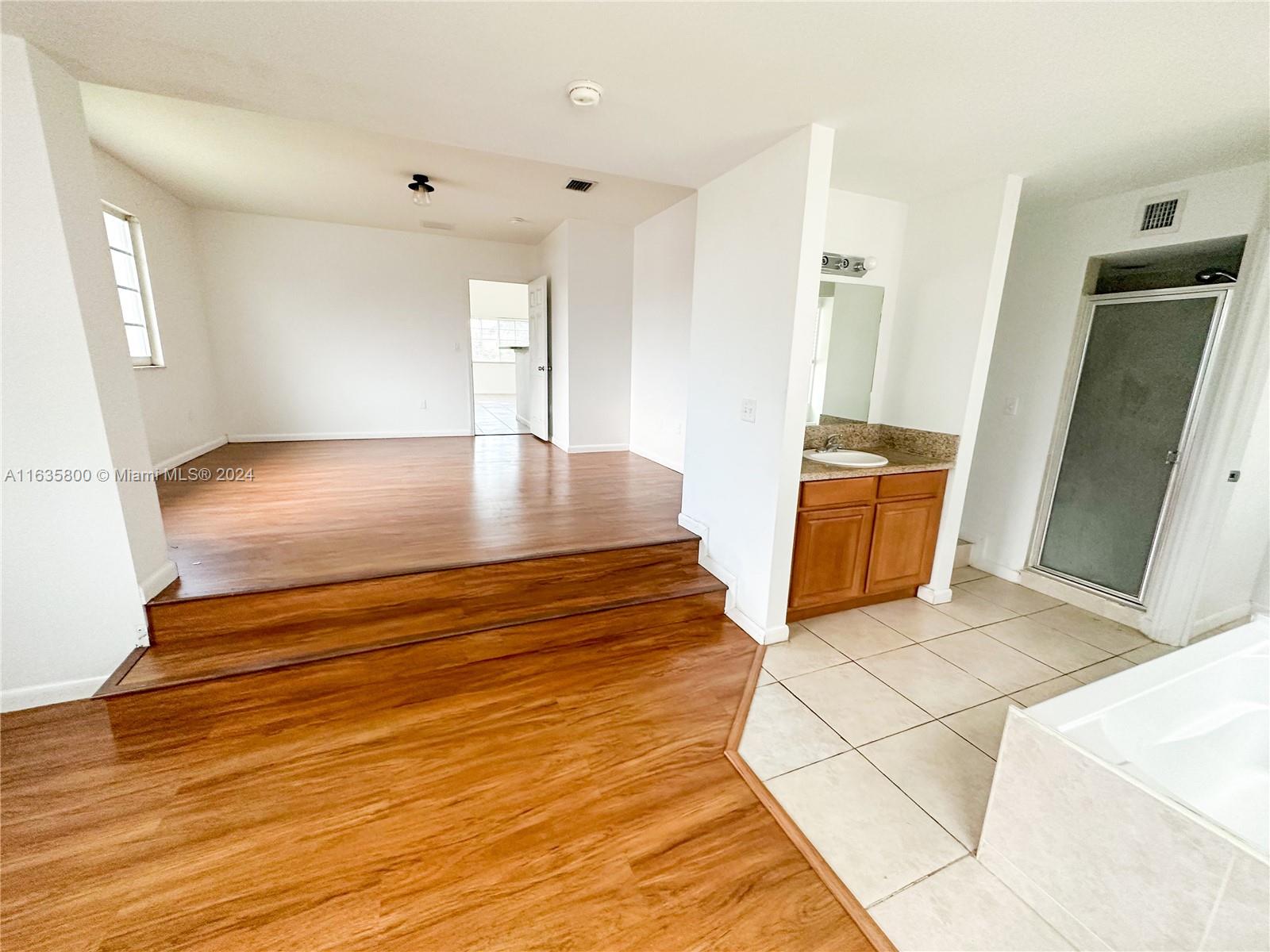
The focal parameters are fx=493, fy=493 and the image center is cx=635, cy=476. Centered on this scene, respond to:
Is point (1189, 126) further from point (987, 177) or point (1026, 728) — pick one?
point (1026, 728)

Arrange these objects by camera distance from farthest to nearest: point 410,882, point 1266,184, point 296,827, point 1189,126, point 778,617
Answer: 1. point 778,617
2. point 1266,184
3. point 1189,126
4. point 296,827
5. point 410,882

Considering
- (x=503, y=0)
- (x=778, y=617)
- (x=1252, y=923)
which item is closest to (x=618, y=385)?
(x=778, y=617)

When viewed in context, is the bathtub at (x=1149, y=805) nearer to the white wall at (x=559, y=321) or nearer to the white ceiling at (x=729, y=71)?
the white ceiling at (x=729, y=71)

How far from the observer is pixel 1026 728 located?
4.79 feet

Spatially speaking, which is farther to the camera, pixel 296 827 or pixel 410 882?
pixel 296 827

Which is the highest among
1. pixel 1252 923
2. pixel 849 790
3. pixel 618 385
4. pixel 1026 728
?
pixel 618 385

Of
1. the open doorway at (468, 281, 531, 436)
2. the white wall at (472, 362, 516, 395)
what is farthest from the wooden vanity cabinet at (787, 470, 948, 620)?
the white wall at (472, 362, 516, 395)

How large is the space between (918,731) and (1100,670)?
1310mm

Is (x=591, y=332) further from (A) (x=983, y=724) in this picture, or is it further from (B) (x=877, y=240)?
(A) (x=983, y=724)

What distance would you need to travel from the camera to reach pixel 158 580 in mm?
2357

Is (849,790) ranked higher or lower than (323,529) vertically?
lower

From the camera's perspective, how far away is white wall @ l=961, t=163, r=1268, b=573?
3016 millimetres

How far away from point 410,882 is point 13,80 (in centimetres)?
310

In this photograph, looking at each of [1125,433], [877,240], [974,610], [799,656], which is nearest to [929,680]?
[799,656]
